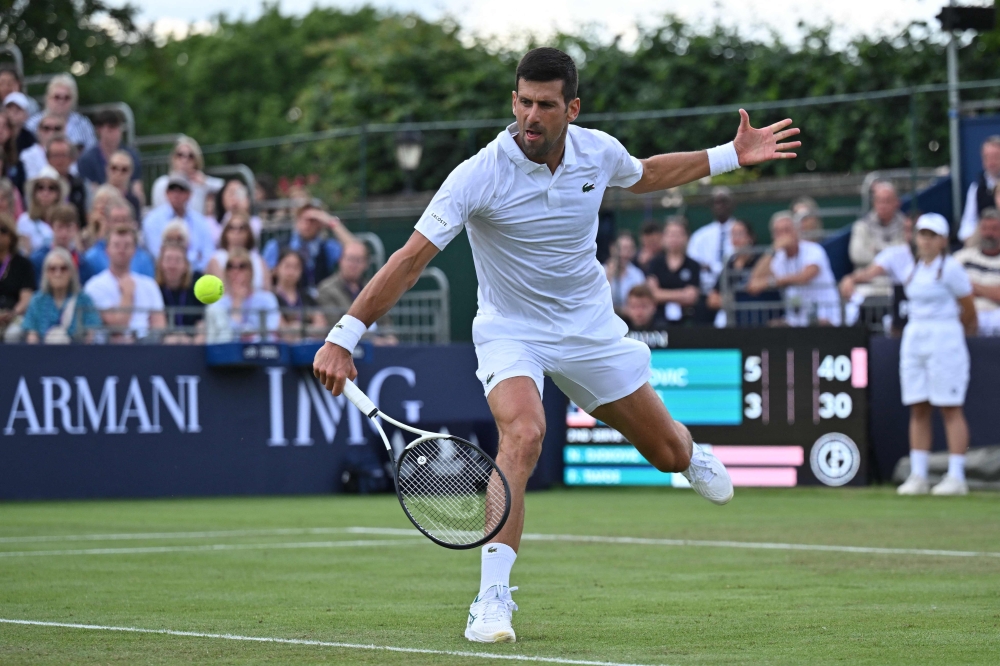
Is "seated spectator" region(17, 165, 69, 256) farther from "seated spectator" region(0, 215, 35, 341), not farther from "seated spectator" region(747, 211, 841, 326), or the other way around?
"seated spectator" region(747, 211, 841, 326)

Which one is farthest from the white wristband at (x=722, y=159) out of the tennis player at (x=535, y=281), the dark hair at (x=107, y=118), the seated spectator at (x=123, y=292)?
the dark hair at (x=107, y=118)

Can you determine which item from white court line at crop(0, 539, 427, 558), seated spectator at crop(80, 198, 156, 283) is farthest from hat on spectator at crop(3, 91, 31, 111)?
white court line at crop(0, 539, 427, 558)

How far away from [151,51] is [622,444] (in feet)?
81.5

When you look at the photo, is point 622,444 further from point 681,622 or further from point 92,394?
point 681,622

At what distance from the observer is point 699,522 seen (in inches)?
460

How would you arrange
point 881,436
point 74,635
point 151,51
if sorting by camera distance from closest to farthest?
point 74,635 → point 881,436 → point 151,51

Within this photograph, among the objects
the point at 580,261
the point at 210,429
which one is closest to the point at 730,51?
the point at 210,429

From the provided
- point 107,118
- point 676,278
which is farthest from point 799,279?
point 107,118

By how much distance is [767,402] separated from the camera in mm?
15195

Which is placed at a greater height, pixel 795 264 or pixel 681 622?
pixel 795 264

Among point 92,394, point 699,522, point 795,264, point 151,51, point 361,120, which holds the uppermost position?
point 151,51

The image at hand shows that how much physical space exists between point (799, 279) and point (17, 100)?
8085mm

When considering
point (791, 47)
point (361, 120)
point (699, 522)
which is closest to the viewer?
point (699, 522)

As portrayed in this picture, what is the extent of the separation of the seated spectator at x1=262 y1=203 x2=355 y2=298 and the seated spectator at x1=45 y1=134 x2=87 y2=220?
7.40 ft
